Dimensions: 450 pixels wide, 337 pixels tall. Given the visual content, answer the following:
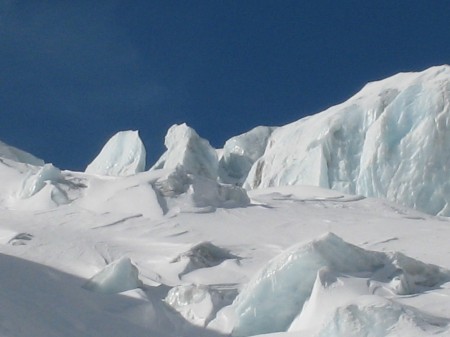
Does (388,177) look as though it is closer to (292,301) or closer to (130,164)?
(130,164)

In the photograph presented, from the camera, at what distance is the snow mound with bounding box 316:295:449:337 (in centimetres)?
1024

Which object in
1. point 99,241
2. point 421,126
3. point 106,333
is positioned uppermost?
point 421,126

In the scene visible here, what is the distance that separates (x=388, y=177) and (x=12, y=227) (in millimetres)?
8691

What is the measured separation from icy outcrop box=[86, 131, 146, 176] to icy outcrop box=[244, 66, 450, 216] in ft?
10.7

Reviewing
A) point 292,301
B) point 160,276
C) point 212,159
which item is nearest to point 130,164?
point 212,159

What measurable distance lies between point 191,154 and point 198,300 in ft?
48.9

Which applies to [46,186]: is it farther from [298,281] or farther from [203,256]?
[298,281]

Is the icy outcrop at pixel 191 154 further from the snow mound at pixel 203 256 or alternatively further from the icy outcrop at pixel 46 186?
the snow mound at pixel 203 256

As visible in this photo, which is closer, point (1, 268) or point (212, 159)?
point (1, 268)

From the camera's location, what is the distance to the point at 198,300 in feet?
41.0

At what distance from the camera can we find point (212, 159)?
27641 millimetres

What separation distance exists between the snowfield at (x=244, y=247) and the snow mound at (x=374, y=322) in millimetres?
12

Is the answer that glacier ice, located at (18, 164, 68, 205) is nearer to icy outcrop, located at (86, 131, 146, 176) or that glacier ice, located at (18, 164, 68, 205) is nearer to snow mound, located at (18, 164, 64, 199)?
snow mound, located at (18, 164, 64, 199)

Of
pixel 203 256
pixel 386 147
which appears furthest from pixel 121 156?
pixel 203 256
